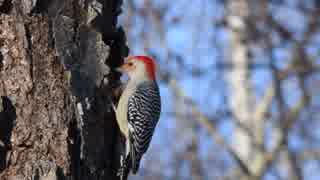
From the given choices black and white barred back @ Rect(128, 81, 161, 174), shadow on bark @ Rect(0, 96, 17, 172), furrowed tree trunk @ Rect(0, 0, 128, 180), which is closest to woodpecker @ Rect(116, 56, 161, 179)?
black and white barred back @ Rect(128, 81, 161, 174)

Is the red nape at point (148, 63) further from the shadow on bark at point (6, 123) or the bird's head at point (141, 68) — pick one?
the shadow on bark at point (6, 123)

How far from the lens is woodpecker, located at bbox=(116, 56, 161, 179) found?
5125 millimetres

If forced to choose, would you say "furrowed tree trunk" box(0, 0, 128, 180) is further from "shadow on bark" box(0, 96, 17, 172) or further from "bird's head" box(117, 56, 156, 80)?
"bird's head" box(117, 56, 156, 80)

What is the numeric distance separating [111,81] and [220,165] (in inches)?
448

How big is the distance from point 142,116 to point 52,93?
7.11 feet

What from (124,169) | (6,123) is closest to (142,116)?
(124,169)

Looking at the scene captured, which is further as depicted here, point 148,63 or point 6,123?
point 148,63

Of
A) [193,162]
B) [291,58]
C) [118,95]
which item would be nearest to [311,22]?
[291,58]

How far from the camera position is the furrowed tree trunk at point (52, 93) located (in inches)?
135

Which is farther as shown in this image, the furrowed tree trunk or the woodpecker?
the woodpecker

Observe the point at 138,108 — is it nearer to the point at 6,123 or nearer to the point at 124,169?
the point at 124,169

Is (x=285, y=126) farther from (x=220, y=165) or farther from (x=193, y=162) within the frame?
(x=220, y=165)

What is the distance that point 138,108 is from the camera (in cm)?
574

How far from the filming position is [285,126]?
29.2 ft
